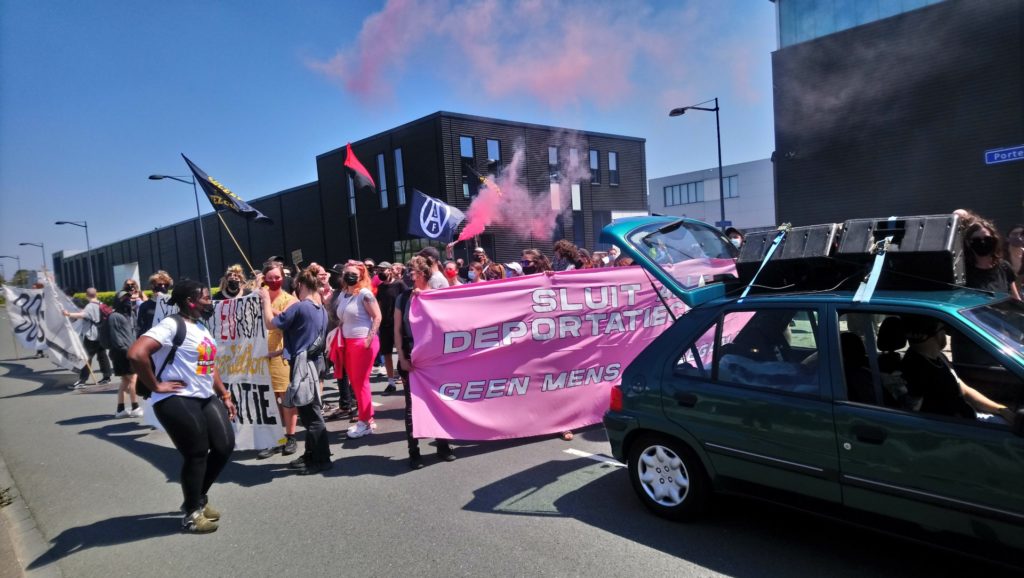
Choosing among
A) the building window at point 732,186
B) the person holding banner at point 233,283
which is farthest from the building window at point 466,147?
the building window at point 732,186

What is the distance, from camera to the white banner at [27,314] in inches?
464

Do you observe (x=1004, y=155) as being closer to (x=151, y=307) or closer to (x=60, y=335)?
(x=151, y=307)

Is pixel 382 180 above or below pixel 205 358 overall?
above

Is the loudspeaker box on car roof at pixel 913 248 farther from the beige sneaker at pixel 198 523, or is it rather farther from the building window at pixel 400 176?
the building window at pixel 400 176

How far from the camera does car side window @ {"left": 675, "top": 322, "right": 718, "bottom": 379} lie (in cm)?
359

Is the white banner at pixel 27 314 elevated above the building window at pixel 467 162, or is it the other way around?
the building window at pixel 467 162

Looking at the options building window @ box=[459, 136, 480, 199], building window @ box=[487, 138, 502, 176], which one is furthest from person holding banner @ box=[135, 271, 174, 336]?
building window @ box=[487, 138, 502, 176]

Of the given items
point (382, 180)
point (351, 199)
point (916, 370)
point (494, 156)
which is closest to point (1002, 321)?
point (916, 370)

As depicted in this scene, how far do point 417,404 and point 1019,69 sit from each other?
1853 cm

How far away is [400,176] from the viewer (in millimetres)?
27438

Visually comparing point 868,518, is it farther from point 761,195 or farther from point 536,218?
point 761,195

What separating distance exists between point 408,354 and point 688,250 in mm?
2687

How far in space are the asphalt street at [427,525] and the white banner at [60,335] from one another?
6.11 m

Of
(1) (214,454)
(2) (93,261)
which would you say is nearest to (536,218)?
(1) (214,454)
